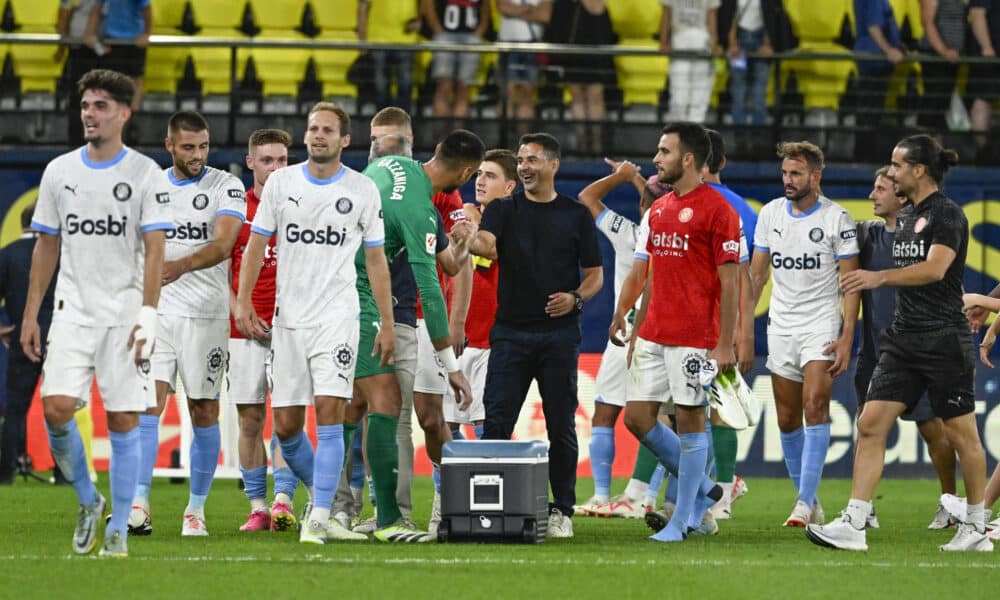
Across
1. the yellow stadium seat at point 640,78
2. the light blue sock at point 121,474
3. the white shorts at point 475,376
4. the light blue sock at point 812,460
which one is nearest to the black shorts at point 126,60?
the yellow stadium seat at point 640,78

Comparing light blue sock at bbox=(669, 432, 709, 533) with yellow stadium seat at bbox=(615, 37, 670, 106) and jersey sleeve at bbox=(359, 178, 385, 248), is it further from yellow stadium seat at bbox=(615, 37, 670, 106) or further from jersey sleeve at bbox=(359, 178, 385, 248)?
yellow stadium seat at bbox=(615, 37, 670, 106)

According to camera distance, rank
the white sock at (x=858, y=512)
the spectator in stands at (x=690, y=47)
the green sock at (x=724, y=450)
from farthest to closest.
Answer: the spectator in stands at (x=690, y=47), the green sock at (x=724, y=450), the white sock at (x=858, y=512)

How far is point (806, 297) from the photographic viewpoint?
36.0 feet

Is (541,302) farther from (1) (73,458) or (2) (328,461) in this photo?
(1) (73,458)

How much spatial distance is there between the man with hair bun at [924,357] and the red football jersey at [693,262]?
2.45 ft

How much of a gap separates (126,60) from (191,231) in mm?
8172

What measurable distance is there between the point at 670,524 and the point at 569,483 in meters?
0.69

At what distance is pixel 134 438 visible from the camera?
7.86 meters

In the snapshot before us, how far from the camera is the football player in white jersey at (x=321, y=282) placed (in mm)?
8594

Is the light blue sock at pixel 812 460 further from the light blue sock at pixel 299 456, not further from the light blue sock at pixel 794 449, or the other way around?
the light blue sock at pixel 299 456

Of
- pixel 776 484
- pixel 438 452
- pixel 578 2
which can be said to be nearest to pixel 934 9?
pixel 578 2

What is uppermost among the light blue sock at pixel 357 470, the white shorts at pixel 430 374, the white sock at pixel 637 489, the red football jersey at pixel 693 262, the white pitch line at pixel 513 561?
the red football jersey at pixel 693 262

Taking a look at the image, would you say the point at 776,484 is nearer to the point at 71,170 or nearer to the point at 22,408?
the point at 22,408

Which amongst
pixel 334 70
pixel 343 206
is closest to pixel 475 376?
pixel 343 206
